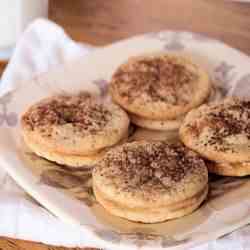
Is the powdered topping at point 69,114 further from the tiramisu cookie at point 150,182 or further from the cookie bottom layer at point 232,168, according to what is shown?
the cookie bottom layer at point 232,168

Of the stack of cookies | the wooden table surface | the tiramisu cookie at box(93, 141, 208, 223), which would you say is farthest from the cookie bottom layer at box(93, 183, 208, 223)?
the wooden table surface

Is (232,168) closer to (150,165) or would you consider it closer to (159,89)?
(150,165)

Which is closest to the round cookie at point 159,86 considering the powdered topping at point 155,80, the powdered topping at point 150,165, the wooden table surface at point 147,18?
the powdered topping at point 155,80

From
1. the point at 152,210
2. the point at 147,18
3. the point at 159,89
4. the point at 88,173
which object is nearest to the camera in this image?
the point at 152,210

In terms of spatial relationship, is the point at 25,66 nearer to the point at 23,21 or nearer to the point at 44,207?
the point at 23,21

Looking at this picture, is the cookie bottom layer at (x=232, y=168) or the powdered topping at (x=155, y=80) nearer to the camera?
the cookie bottom layer at (x=232, y=168)

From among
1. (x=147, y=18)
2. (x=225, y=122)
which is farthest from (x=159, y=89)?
(x=147, y=18)
